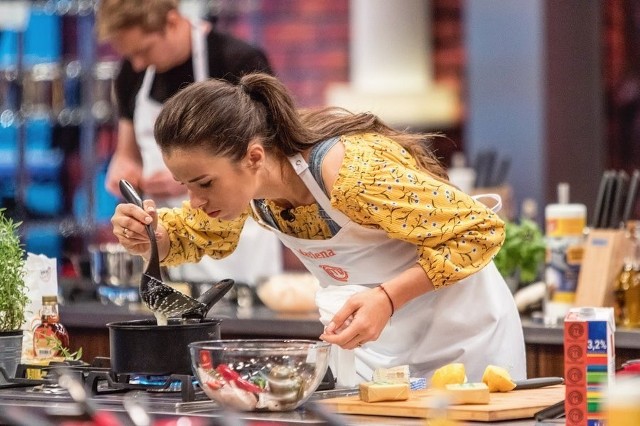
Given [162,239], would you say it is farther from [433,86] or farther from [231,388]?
[433,86]

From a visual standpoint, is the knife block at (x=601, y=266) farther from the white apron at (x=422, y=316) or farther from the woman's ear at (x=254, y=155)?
the woman's ear at (x=254, y=155)

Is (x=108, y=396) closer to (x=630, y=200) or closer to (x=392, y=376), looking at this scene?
(x=392, y=376)

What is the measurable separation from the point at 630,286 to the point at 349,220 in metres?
1.08

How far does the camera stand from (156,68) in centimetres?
402

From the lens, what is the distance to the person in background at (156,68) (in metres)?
3.79

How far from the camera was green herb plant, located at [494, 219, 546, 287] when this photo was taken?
3404mm

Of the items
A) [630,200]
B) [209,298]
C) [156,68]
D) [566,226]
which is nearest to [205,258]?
[156,68]

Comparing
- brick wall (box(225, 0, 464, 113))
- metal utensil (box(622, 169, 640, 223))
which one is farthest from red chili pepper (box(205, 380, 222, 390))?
brick wall (box(225, 0, 464, 113))

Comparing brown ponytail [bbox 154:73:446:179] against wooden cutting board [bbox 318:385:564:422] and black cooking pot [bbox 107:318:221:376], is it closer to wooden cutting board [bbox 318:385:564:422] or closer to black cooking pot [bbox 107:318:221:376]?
black cooking pot [bbox 107:318:221:376]

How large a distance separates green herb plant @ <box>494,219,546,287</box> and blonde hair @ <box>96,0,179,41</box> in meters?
1.25

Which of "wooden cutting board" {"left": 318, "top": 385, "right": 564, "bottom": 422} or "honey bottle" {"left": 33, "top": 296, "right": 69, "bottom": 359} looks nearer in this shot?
"wooden cutting board" {"left": 318, "top": 385, "right": 564, "bottom": 422}

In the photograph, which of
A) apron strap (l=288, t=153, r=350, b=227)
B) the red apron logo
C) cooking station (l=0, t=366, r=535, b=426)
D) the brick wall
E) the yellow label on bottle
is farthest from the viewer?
the brick wall

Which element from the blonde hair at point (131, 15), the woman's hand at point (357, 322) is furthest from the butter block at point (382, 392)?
the blonde hair at point (131, 15)

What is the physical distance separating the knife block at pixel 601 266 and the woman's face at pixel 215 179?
3.94 ft
